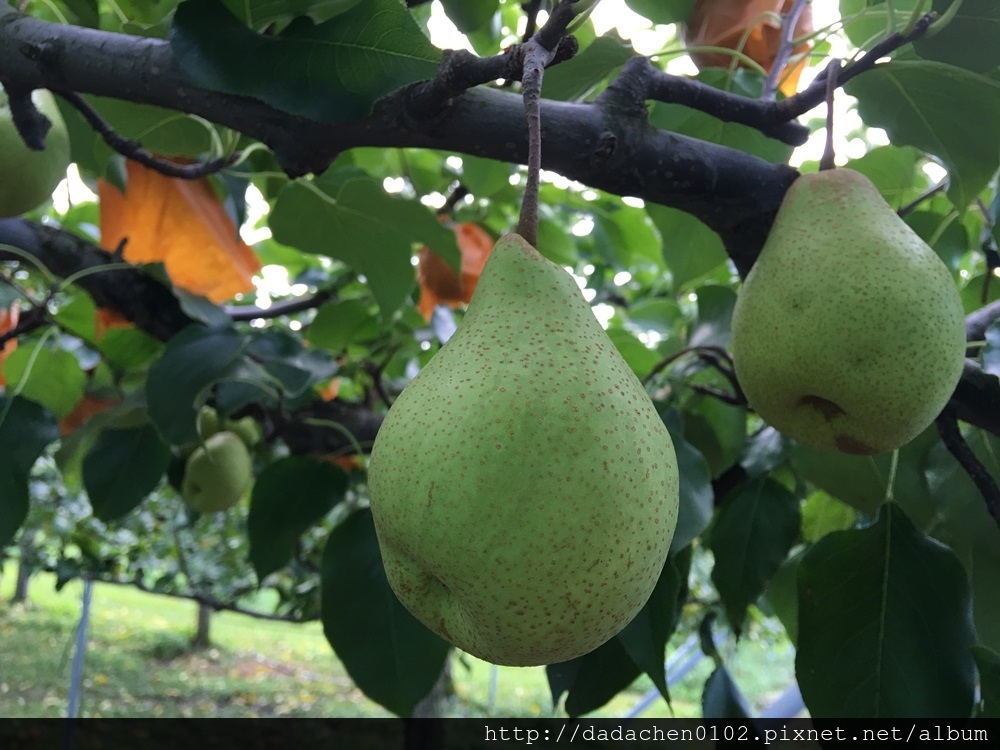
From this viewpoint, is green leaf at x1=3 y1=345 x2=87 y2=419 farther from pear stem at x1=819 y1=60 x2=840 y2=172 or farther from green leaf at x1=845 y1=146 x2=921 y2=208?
green leaf at x1=845 y1=146 x2=921 y2=208

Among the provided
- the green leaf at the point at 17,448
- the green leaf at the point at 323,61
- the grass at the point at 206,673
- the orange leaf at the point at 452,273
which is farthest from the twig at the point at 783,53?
the grass at the point at 206,673

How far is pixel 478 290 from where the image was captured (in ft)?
1.67

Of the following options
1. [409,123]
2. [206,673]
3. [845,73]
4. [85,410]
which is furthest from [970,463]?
[206,673]

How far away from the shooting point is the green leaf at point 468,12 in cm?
74

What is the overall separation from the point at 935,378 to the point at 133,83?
65 cm

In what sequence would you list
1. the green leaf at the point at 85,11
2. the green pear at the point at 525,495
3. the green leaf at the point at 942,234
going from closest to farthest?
1. the green pear at the point at 525,495
2. the green leaf at the point at 85,11
3. the green leaf at the point at 942,234

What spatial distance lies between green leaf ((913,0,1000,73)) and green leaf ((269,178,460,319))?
55cm

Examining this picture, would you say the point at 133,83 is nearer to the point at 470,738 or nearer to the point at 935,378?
the point at 935,378

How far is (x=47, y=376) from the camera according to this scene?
3.56 ft

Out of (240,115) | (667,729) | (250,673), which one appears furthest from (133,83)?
(250,673)

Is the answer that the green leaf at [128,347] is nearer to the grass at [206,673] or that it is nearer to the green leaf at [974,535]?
the green leaf at [974,535]

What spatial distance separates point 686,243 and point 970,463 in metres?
0.46

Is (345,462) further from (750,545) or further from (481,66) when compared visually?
(481,66)

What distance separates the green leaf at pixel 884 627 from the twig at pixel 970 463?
3.0 inches
